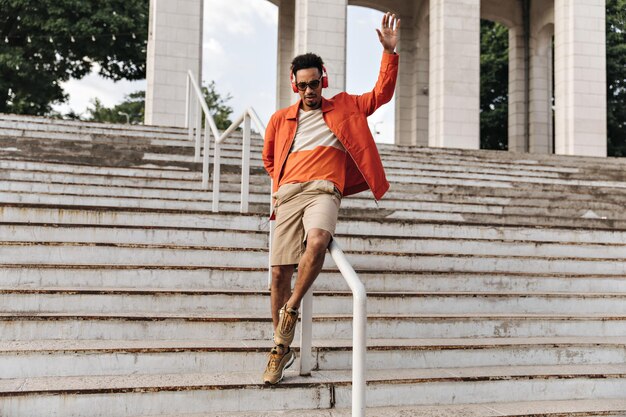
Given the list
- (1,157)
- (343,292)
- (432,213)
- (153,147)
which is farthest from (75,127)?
(343,292)

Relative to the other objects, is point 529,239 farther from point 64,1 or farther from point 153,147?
point 64,1

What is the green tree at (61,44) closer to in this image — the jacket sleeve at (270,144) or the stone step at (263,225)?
the stone step at (263,225)

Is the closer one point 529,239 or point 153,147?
point 529,239

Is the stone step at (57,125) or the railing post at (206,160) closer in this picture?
the railing post at (206,160)

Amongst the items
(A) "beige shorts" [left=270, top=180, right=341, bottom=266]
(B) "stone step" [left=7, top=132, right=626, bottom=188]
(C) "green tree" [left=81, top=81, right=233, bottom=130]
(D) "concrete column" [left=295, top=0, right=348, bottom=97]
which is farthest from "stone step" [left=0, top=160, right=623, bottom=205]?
(C) "green tree" [left=81, top=81, right=233, bottom=130]

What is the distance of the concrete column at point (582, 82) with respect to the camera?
15683 millimetres

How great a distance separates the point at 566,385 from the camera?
399 cm

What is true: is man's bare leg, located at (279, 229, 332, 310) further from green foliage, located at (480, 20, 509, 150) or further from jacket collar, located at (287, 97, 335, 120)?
green foliage, located at (480, 20, 509, 150)

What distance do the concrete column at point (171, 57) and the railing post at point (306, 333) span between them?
1087 cm

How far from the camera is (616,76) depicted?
1048 inches

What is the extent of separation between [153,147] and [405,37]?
13.9m

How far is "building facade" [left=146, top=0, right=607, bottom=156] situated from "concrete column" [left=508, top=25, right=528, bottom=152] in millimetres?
146

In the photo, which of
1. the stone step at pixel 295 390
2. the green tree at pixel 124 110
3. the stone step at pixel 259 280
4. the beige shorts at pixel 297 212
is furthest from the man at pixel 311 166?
the green tree at pixel 124 110

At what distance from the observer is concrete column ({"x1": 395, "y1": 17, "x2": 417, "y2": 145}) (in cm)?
2030
